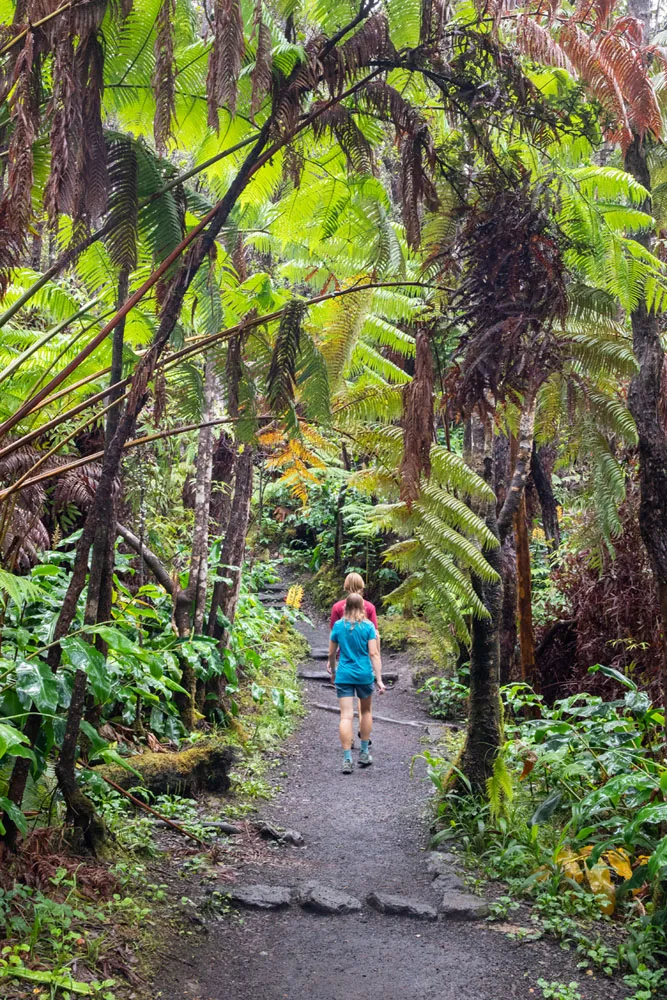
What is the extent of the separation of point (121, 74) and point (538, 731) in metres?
4.28

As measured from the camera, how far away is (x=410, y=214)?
326 centimetres

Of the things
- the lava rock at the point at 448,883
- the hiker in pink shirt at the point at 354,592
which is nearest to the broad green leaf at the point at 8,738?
the lava rock at the point at 448,883

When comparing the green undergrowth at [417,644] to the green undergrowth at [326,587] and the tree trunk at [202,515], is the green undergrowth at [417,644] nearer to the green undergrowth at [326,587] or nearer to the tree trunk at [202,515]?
the green undergrowth at [326,587]

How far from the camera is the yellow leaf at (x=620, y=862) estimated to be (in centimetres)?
409

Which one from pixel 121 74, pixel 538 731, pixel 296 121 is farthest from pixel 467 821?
pixel 121 74

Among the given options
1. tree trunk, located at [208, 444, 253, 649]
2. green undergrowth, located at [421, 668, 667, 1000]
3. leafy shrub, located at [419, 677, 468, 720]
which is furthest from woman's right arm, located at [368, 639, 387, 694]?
leafy shrub, located at [419, 677, 468, 720]

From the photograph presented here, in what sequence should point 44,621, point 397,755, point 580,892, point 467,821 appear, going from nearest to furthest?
point 580,892 < point 44,621 < point 467,821 < point 397,755

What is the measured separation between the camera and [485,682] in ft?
17.9

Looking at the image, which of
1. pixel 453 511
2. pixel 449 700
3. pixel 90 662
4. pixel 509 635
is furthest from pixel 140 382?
pixel 449 700

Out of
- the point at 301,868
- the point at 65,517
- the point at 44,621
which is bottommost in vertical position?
the point at 301,868

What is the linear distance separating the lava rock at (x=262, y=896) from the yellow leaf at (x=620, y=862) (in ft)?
5.87

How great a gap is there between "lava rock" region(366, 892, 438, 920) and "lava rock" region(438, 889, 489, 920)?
70 mm

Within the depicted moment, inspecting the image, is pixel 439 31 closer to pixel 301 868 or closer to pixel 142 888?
pixel 142 888

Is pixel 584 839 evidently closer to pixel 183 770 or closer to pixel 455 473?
pixel 455 473
